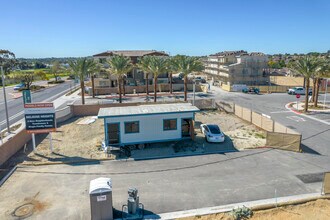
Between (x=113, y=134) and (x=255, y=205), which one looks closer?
(x=255, y=205)

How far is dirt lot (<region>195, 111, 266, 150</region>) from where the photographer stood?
24773 mm

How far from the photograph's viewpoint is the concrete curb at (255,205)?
13672mm

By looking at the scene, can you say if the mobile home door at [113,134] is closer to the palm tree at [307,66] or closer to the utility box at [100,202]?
the utility box at [100,202]

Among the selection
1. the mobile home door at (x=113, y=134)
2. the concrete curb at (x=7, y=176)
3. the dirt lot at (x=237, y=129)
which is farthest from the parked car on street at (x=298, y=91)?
the concrete curb at (x=7, y=176)

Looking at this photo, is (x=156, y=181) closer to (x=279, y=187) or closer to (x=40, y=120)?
(x=279, y=187)

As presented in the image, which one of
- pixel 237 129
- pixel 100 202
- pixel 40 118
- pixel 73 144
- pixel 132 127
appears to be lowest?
pixel 73 144

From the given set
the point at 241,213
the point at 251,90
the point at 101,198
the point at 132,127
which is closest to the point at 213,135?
the point at 132,127

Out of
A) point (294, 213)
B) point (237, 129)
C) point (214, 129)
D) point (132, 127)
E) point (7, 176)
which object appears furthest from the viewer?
point (237, 129)

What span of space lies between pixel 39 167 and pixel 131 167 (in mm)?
6886

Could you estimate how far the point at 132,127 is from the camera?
2356cm

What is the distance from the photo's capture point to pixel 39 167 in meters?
19.7

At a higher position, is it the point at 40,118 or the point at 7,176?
the point at 40,118

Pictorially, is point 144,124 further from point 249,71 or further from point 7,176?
point 249,71

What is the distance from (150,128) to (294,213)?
13.6 meters
